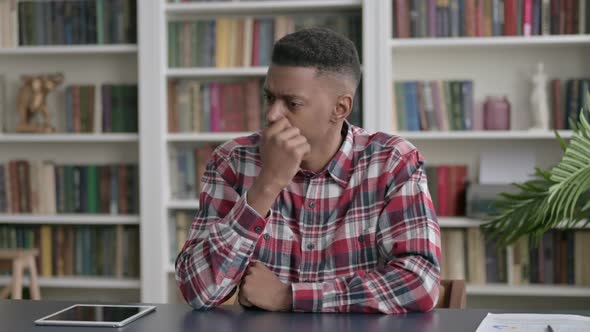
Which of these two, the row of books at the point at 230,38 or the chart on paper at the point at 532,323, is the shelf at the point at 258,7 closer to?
the row of books at the point at 230,38

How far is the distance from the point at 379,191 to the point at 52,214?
2401mm

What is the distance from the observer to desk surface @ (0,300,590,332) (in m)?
1.32

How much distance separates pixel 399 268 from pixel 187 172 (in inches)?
85.3

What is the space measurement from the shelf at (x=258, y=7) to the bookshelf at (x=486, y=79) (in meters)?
0.21

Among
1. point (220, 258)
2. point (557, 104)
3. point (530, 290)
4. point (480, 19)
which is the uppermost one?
point (480, 19)

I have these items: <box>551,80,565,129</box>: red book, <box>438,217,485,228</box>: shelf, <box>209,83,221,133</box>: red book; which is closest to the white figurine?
<box>551,80,565,129</box>: red book

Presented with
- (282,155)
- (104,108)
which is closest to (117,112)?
(104,108)

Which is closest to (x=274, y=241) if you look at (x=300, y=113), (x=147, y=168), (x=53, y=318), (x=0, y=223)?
(x=300, y=113)

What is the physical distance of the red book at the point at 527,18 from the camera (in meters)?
3.28

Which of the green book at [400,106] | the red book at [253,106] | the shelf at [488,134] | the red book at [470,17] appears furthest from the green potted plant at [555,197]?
the red book at [253,106]

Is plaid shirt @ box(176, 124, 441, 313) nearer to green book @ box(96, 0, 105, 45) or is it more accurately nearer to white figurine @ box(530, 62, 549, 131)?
white figurine @ box(530, 62, 549, 131)

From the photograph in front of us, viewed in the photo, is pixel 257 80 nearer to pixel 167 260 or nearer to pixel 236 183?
pixel 167 260

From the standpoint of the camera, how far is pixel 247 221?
157 cm

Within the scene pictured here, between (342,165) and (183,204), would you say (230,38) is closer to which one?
(183,204)
